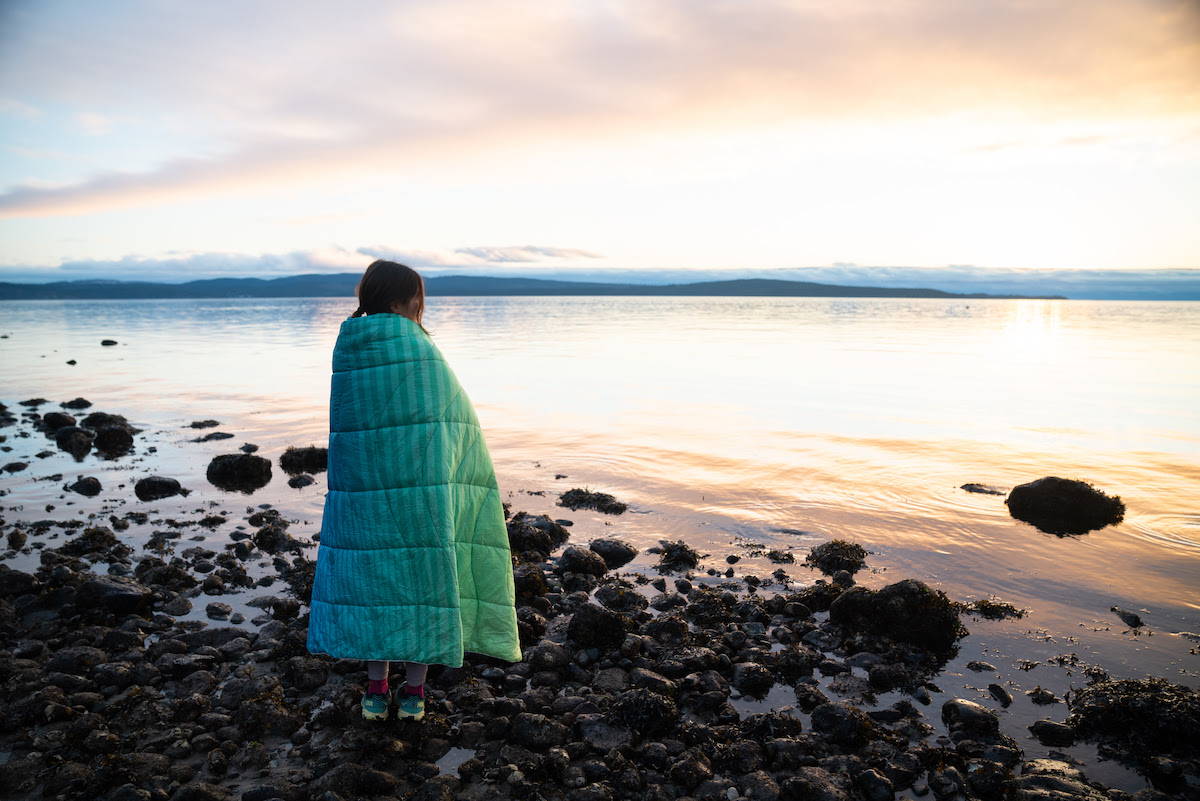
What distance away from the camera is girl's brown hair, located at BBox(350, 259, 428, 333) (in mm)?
5188

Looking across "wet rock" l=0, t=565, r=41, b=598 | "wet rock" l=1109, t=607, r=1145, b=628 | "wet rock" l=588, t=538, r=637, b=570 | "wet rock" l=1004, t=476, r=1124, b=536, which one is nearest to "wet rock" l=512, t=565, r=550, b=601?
"wet rock" l=588, t=538, r=637, b=570

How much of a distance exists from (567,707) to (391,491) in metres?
2.56

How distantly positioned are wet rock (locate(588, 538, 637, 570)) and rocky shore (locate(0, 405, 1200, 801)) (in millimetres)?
840

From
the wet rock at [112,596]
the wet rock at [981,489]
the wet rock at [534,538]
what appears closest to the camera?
the wet rock at [112,596]

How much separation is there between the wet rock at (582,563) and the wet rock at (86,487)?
967 centimetres

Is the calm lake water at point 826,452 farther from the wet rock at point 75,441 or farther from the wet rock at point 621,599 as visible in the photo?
the wet rock at point 621,599

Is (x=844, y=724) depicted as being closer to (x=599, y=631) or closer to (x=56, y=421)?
(x=599, y=631)

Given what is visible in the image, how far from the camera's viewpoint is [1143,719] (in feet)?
19.2

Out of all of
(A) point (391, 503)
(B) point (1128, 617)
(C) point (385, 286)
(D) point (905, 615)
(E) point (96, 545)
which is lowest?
(B) point (1128, 617)

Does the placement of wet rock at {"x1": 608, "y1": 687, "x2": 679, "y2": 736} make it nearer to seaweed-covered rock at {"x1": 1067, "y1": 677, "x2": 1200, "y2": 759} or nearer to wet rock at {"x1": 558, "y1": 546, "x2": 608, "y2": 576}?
wet rock at {"x1": 558, "y1": 546, "x2": 608, "y2": 576}

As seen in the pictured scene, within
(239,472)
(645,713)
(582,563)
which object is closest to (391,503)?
(645,713)

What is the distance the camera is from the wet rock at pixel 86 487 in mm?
13106

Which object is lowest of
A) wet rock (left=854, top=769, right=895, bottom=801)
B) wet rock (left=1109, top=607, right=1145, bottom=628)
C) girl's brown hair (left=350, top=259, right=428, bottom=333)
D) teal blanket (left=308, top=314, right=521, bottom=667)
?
wet rock (left=1109, top=607, right=1145, bottom=628)

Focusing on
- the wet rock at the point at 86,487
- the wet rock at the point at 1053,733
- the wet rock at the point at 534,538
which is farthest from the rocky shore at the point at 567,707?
the wet rock at the point at 86,487
